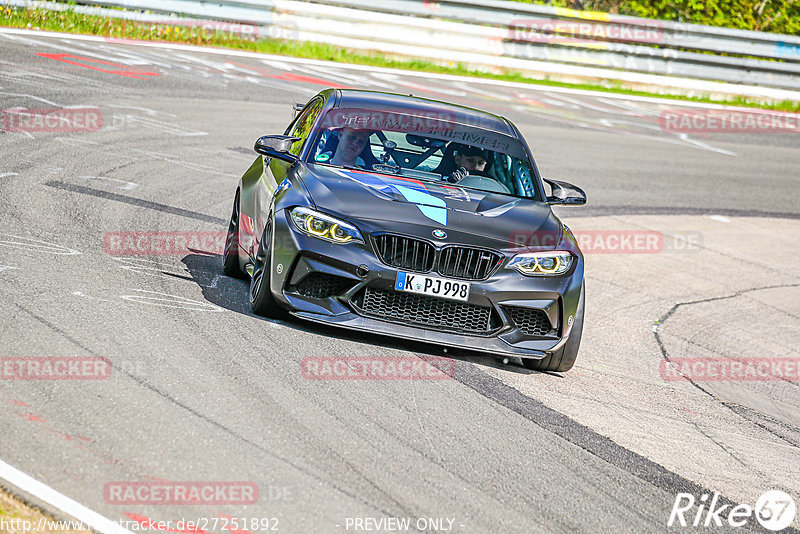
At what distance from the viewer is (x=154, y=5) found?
21.3 meters

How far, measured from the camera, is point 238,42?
22.2 m

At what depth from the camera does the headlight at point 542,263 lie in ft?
22.8

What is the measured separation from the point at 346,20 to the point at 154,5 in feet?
12.9

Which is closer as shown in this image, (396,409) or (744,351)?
(396,409)

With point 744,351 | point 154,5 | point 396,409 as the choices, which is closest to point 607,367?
point 744,351

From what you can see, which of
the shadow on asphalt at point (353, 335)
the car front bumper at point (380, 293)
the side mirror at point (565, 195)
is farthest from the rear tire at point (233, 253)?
the side mirror at point (565, 195)

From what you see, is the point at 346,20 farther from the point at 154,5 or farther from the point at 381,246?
the point at 381,246

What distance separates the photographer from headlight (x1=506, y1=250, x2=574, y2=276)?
6949mm

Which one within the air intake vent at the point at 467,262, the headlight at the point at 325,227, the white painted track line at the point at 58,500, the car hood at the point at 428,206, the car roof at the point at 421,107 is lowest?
the white painted track line at the point at 58,500

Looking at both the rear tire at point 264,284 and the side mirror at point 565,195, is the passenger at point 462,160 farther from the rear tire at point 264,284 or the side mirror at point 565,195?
the rear tire at point 264,284

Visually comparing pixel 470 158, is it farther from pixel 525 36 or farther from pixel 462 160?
pixel 525 36

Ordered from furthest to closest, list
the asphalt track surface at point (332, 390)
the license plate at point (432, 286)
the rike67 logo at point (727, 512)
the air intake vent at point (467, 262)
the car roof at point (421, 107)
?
the car roof at point (421, 107)
the air intake vent at point (467, 262)
the license plate at point (432, 286)
the rike67 logo at point (727, 512)
the asphalt track surface at point (332, 390)

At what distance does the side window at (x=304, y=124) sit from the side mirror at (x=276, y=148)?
0.29ft

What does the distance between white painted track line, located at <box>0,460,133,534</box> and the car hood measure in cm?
294
